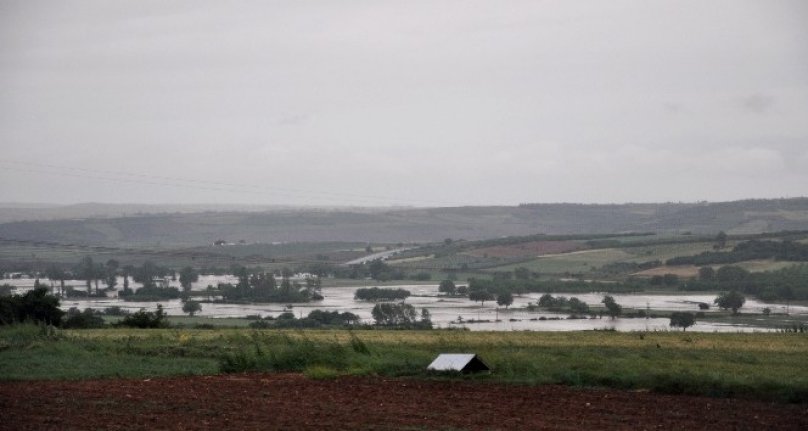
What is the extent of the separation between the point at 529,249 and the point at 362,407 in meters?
92.1

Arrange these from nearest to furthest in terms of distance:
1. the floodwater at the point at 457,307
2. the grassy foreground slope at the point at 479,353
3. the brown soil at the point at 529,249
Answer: the grassy foreground slope at the point at 479,353
the floodwater at the point at 457,307
the brown soil at the point at 529,249

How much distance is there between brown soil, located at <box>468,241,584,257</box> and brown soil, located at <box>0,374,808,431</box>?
282 ft

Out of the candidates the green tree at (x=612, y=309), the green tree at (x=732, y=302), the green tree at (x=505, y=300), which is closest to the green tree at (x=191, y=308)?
the green tree at (x=505, y=300)

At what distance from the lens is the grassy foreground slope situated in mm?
19719

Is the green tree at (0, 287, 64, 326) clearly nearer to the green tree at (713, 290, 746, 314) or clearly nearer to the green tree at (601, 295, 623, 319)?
the green tree at (601, 295, 623, 319)

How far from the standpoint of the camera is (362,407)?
17469mm

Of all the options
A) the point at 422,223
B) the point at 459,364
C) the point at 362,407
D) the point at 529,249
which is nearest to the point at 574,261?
the point at 529,249

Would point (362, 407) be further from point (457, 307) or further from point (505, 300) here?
point (457, 307)

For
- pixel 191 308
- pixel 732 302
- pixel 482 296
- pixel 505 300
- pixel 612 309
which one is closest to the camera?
pixel 612 309

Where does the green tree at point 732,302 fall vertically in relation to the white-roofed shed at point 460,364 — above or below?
below

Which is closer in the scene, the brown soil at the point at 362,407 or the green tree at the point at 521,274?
the brown soil at the point at 362,407

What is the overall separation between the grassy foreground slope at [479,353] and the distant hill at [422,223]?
9654 cm

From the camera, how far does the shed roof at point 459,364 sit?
21234mm

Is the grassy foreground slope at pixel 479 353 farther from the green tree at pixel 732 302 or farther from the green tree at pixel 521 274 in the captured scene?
the green tree at pixel 521 274
